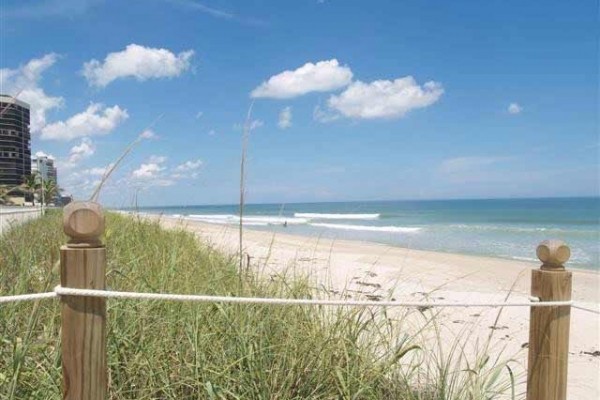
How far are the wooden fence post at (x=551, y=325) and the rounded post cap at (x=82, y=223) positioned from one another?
1.92 meters

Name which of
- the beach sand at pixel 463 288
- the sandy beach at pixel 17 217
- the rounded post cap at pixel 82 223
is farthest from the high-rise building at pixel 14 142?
the rounded post cap at pixel 82 223

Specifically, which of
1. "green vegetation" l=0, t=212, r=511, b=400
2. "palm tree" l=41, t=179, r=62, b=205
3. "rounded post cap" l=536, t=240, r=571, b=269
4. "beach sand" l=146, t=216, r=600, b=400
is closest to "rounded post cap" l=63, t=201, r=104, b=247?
"green vegetation" l=0, t=212, r=511, b=400

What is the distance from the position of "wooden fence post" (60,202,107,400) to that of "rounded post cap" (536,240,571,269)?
1.91m

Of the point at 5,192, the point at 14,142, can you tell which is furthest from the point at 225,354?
the point at 14,142

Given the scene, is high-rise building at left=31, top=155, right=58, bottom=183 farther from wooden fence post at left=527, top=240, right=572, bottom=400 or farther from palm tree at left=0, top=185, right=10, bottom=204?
wooden fence post at left=527, top=240, right=572, bottom=400

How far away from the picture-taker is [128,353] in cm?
249

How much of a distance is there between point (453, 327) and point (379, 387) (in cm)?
340

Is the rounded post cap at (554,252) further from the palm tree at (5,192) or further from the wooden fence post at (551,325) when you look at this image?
the palm tree at (5,192)

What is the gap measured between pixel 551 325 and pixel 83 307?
2011 mm

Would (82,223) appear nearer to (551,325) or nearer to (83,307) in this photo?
(83,307)

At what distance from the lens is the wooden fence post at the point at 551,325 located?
2.38m

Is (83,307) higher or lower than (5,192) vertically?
lower

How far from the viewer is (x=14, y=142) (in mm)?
3693

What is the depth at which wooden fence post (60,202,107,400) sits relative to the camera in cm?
164
